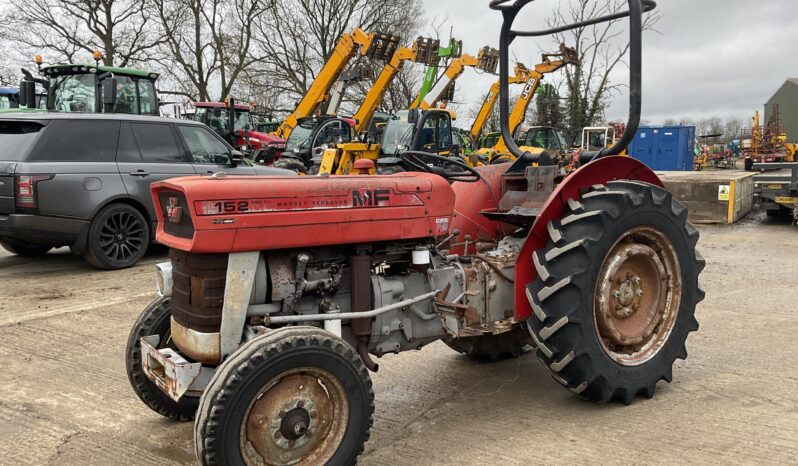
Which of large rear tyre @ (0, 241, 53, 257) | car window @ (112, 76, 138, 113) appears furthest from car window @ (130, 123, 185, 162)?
car window @ (112, 76, 138, 113)

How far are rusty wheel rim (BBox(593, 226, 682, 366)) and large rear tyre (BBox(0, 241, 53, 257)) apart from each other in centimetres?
742

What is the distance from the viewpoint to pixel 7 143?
7.05m

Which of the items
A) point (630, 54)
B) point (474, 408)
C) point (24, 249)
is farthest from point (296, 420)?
point (24, 249)

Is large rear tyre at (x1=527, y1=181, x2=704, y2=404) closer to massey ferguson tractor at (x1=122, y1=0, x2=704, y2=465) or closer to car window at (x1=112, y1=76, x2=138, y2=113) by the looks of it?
massey ferguson tractor at (x1=122, y1=0, x2=704, y2=465)

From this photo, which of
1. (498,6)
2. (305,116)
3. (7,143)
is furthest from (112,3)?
(498,6)

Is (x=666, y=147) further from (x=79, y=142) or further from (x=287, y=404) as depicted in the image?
(x=287, y=404)

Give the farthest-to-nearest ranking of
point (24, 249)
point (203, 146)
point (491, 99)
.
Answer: point (491, 99), point (203, 146), point (24, 249)

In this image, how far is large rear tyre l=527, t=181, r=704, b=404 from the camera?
3.23m

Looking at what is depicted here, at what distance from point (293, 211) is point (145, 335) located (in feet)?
3.72

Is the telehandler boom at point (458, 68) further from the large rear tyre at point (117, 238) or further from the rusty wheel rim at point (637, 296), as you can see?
the rusty wheel rim at point (637, 296)

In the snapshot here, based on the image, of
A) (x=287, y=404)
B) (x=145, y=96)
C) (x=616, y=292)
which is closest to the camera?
(x=287, y=404)

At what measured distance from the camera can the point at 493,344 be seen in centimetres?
429

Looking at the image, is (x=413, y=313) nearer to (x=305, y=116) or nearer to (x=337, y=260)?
(x=337, y=260)

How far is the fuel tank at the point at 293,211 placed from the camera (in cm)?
260
